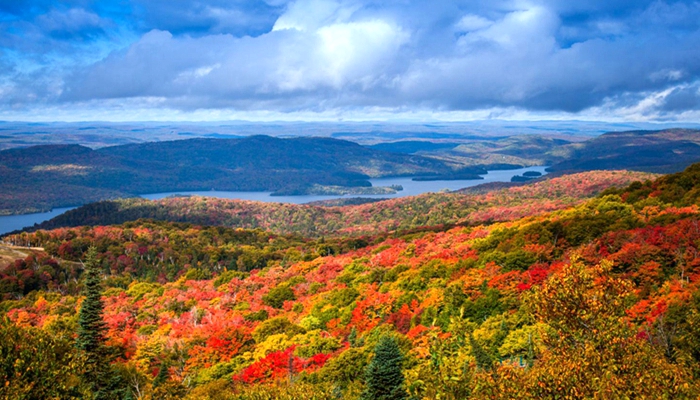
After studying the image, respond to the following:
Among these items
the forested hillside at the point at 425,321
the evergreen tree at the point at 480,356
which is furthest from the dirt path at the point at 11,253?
the evergreen tree at the point at 480,356

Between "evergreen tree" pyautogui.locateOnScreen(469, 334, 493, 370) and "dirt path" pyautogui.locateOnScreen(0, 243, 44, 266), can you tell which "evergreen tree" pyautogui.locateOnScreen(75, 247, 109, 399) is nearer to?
"evergreen tree" pyautogui.locateOnScreen(469, 334, 493, 370)

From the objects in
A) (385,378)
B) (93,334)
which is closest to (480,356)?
(385,378)

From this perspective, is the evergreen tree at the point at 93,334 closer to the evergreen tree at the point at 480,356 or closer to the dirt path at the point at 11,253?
the evergreen tree at the point at 480,356

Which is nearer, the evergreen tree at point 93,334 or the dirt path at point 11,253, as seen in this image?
the evergreen tree at point 93,334

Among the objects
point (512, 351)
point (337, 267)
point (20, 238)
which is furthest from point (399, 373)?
point (20, 238)

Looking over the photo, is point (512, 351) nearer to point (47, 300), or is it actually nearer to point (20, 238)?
point (47, 300)
